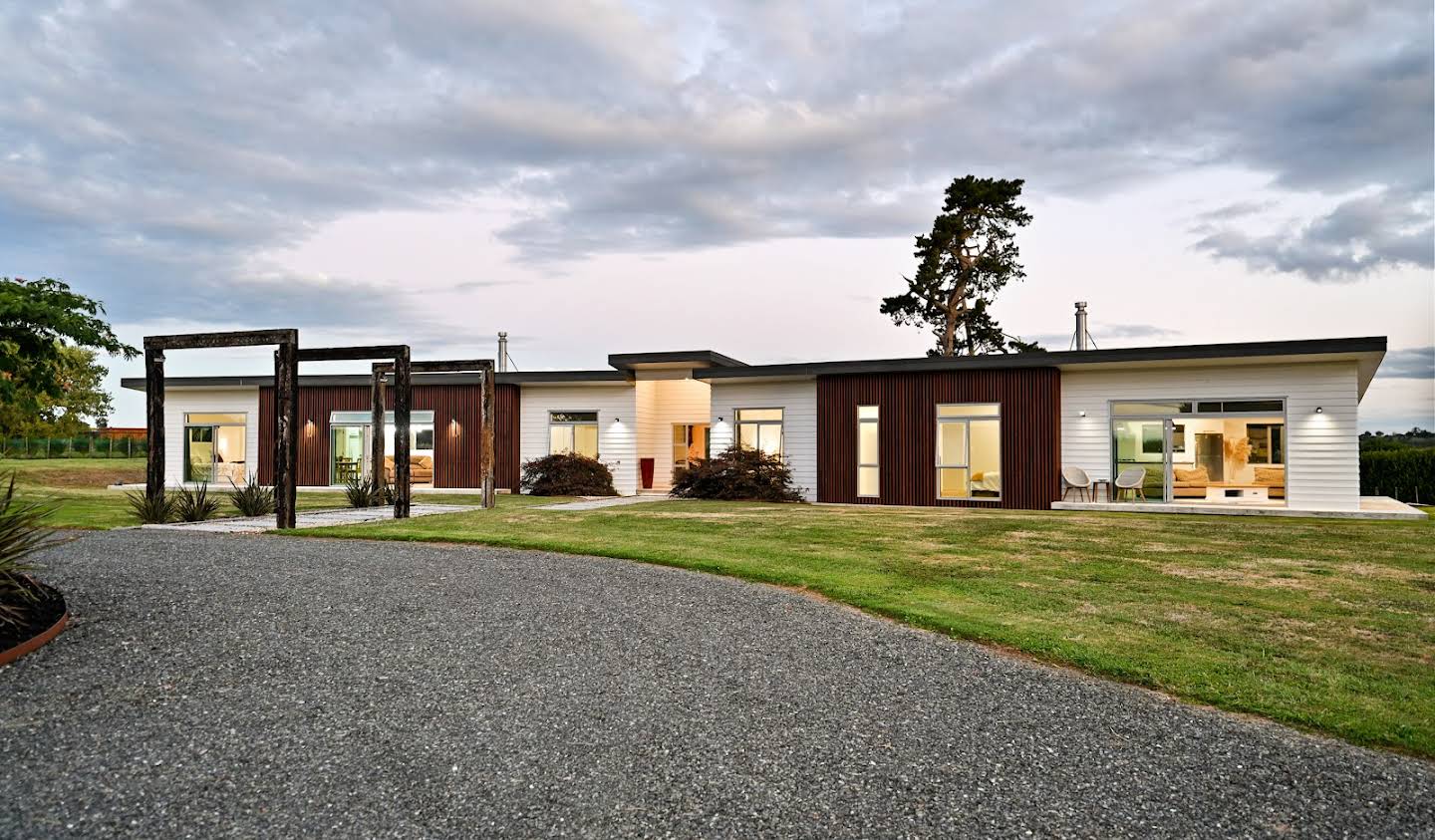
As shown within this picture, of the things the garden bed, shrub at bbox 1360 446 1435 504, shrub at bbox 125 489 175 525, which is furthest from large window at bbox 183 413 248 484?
shrub at bbox 1360 446 1435 504

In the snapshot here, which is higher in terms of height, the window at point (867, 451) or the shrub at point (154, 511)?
the window at point (867, 451)

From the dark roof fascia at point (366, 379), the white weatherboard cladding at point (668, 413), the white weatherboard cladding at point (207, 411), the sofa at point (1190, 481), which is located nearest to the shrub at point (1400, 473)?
the sofa at point (1190, 481)

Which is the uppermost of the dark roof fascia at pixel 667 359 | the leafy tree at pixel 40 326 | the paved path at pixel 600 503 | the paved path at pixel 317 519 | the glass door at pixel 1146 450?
the dark roof fascia at pixel 667 359

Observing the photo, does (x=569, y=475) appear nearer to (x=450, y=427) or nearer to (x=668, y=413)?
(x=668, y=413)

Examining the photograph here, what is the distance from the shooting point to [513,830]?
3.10 m

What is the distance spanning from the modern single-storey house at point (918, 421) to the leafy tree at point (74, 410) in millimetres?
17582

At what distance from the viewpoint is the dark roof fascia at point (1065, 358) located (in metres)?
14.4

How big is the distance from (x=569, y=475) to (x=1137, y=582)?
1488 cm

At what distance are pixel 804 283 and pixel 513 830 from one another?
844 inches

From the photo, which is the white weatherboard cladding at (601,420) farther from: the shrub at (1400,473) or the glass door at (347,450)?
the shrub at (1400,473)

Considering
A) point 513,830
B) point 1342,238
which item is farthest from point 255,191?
point 1342,238

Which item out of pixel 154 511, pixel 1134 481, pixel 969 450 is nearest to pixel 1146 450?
pixel 1134 481

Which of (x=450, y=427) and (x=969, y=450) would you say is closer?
(x=969, y=450)

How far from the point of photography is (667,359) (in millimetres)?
20406
